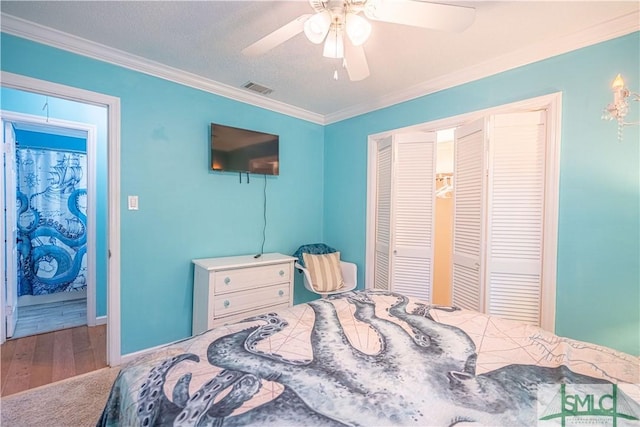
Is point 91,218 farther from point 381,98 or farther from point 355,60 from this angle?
point 381,98

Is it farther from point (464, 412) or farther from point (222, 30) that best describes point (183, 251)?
point (464, 412)

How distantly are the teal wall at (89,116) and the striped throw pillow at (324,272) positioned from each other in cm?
207

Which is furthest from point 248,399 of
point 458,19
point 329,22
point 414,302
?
point 458,19

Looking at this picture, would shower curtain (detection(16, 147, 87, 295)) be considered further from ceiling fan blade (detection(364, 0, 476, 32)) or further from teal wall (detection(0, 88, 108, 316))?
ceiling fan blade (detection(364, 0, 476, 32))

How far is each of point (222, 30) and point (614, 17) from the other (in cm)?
248

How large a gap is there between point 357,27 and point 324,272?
239 cm

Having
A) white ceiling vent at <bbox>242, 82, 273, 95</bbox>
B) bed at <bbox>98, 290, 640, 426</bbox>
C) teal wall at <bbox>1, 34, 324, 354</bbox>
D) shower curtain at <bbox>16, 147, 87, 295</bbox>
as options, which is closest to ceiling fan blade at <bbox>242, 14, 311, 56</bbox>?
white ceiling vent at <bbox>242, 82, 273, 95</bbox>

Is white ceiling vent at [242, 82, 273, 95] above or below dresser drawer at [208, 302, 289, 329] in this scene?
above

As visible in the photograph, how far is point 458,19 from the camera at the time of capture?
1335 millimetres

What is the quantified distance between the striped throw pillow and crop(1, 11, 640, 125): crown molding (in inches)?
68.3

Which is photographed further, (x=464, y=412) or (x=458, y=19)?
(x=458, y=19)

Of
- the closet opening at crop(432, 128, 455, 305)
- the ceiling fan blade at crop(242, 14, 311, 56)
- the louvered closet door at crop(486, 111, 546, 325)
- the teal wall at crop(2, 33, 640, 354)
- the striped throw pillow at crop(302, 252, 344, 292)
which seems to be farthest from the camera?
the closet opening at crop(432, 128, 455, 305)

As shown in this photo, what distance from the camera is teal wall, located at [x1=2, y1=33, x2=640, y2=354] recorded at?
1818mm

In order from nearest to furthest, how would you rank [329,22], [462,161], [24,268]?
[329,22] < [462,161] < [24,268]
